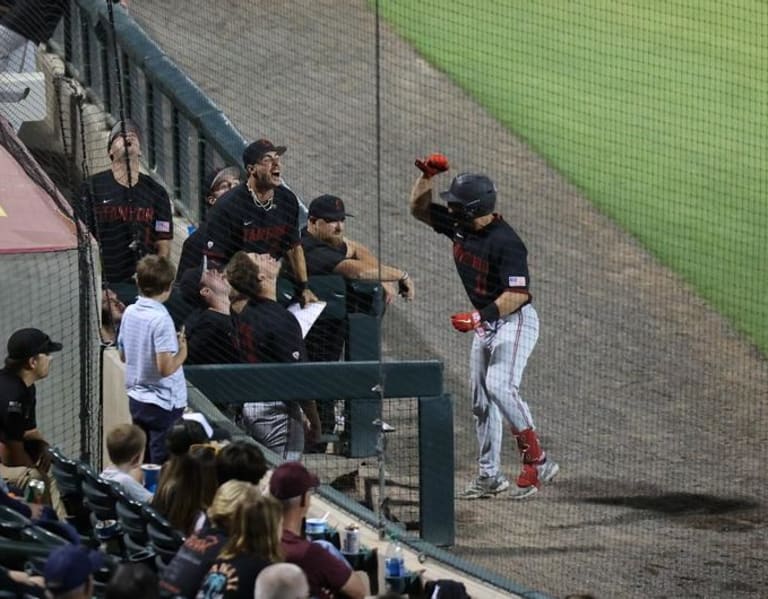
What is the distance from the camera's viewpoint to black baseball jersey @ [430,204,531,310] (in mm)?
9500

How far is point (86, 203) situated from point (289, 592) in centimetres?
447

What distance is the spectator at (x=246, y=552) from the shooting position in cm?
552

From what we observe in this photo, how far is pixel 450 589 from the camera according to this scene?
19.7ft

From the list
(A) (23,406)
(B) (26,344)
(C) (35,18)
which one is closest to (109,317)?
(B) (26,344)

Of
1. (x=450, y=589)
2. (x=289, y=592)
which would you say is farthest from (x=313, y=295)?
(x=289, y=592)

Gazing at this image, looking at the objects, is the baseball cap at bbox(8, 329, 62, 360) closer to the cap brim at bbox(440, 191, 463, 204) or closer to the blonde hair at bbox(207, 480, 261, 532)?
the blonde hair at bbox(207, 480, 261, 532)

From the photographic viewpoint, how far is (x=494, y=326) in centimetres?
963

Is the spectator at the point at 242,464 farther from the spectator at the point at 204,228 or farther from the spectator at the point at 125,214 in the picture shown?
the spectator at the point at 125,214

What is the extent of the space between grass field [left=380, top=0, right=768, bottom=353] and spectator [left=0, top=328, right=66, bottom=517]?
21.0ft

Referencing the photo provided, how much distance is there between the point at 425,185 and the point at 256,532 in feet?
14.9

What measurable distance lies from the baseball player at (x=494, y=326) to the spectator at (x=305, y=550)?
354cm

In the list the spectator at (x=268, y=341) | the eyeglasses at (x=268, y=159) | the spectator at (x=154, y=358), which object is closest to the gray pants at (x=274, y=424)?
the spectator at (x=268, y=341)

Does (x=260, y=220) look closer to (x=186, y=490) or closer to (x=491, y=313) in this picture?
(x=491, y=313)

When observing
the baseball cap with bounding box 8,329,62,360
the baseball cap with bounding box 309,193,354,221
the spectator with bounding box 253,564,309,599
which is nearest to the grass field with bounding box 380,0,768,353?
the baseball cap with bounding box 309,193,354,221
